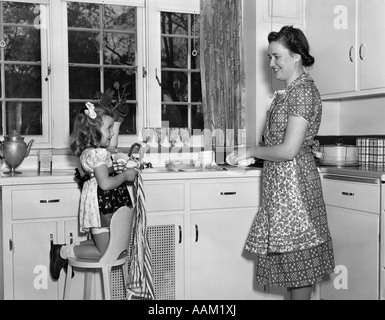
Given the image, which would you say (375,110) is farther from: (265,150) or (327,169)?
(265,150)

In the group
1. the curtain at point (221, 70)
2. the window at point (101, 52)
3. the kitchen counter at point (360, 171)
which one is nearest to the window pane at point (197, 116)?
the curtain at point (221, 70)

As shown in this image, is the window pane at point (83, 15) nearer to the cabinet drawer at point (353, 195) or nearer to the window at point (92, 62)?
the window at point (92, 62)

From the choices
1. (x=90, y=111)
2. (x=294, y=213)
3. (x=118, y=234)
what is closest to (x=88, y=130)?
(x=90, y=111)

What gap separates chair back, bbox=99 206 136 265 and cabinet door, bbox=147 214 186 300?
527 mm

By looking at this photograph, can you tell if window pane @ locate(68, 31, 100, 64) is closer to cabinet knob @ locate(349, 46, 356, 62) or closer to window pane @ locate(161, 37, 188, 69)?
window pane @ locate(161, 37, 188, 69)

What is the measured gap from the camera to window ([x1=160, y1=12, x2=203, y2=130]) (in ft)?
13.0

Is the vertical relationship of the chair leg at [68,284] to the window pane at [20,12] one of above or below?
below

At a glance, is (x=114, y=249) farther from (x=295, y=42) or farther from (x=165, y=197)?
(x=295, y=42)

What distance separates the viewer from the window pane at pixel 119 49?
3.83 meters

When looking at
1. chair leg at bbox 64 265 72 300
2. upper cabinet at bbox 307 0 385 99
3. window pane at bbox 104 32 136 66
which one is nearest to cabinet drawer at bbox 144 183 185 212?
chair leg at bbox 64 265 72 300

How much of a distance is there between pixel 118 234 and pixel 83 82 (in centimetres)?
154

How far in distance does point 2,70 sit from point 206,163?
60.5 inches

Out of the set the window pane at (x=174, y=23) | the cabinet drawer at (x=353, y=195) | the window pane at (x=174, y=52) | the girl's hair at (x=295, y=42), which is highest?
the window pane at (x=174, y=23)

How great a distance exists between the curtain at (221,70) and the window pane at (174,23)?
147 mm
